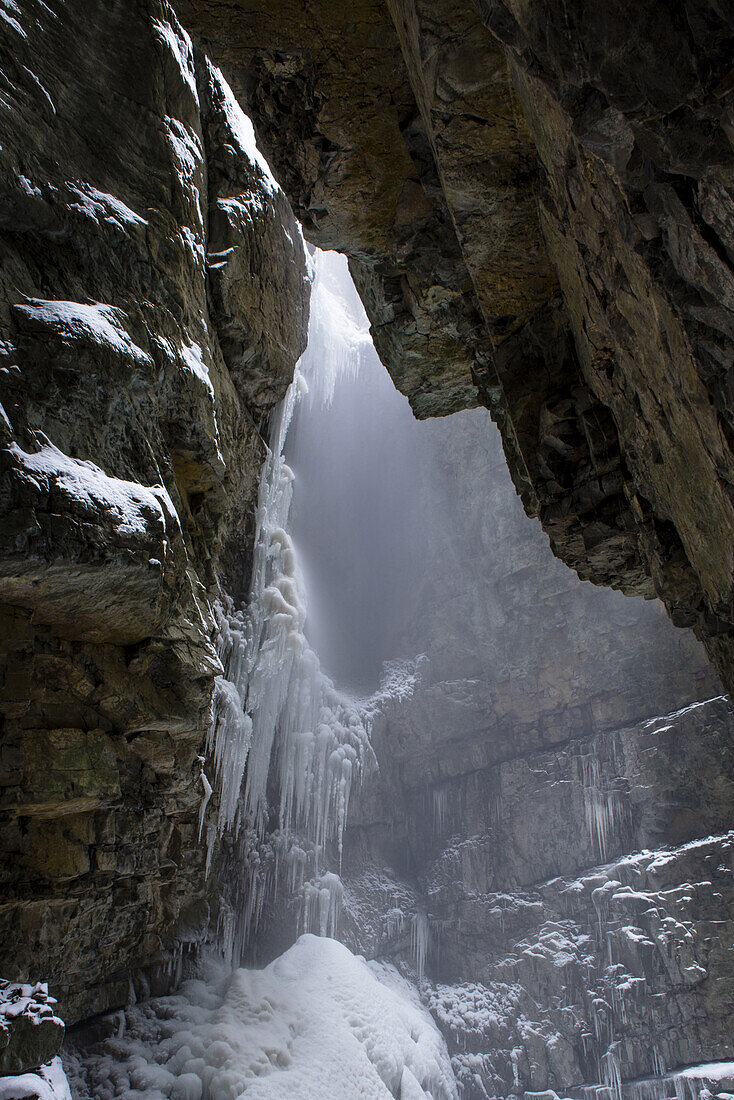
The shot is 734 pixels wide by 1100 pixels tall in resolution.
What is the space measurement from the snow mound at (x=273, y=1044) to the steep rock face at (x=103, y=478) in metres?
0.67

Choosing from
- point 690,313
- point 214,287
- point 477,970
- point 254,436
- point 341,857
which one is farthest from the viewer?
point 341,857

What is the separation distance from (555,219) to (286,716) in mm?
11146

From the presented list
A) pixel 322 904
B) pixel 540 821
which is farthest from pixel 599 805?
pixel 322 904

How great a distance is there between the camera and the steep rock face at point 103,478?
13.7ft

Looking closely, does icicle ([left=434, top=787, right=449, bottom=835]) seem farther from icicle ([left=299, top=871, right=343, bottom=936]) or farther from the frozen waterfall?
icicle ([left=299, top=871, right=343, bottom=936])

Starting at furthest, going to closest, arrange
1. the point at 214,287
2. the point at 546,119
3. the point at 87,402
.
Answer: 1. the point at 214,287
2. the point at 87,402
3. the point at 546,119

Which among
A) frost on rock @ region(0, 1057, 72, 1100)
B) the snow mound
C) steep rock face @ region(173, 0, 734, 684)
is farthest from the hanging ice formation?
frost on rock @ region(0, 1057, 72, 1100)

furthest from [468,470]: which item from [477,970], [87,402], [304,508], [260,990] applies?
[87,402]

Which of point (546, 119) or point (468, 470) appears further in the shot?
point (468, 470)

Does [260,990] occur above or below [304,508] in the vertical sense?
below

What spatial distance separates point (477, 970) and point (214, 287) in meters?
15.3

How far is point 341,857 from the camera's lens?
15.8 meters

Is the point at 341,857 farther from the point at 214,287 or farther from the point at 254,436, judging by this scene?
the point at 214,287

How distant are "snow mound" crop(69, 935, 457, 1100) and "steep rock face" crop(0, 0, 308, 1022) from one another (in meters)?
0.67
